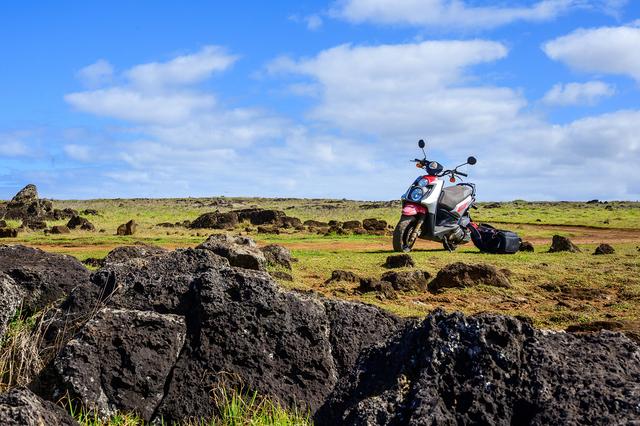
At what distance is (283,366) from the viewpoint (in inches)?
205

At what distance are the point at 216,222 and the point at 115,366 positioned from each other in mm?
27987

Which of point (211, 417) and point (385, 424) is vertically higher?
point (385, 424)

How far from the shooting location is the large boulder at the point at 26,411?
367cm

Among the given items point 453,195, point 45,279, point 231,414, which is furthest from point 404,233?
point 231,414

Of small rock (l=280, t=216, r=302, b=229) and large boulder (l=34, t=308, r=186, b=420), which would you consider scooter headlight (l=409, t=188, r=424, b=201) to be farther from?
large boulder (l=34, t=308, r=186, b=420)

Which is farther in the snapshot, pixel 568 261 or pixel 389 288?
pixel 568 261

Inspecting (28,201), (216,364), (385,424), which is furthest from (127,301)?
(28,201)

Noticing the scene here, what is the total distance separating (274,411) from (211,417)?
44cm

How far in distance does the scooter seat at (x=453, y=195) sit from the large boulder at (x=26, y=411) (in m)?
16.2

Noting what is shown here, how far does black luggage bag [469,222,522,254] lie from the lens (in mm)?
19344

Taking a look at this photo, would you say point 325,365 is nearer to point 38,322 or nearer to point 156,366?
point 156,366

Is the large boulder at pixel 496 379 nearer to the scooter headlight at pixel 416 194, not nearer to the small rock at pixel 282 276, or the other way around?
the small rock at pixel 282 276

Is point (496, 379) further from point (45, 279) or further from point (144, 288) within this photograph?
point (45, 279)

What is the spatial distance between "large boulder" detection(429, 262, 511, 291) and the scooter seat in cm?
658
